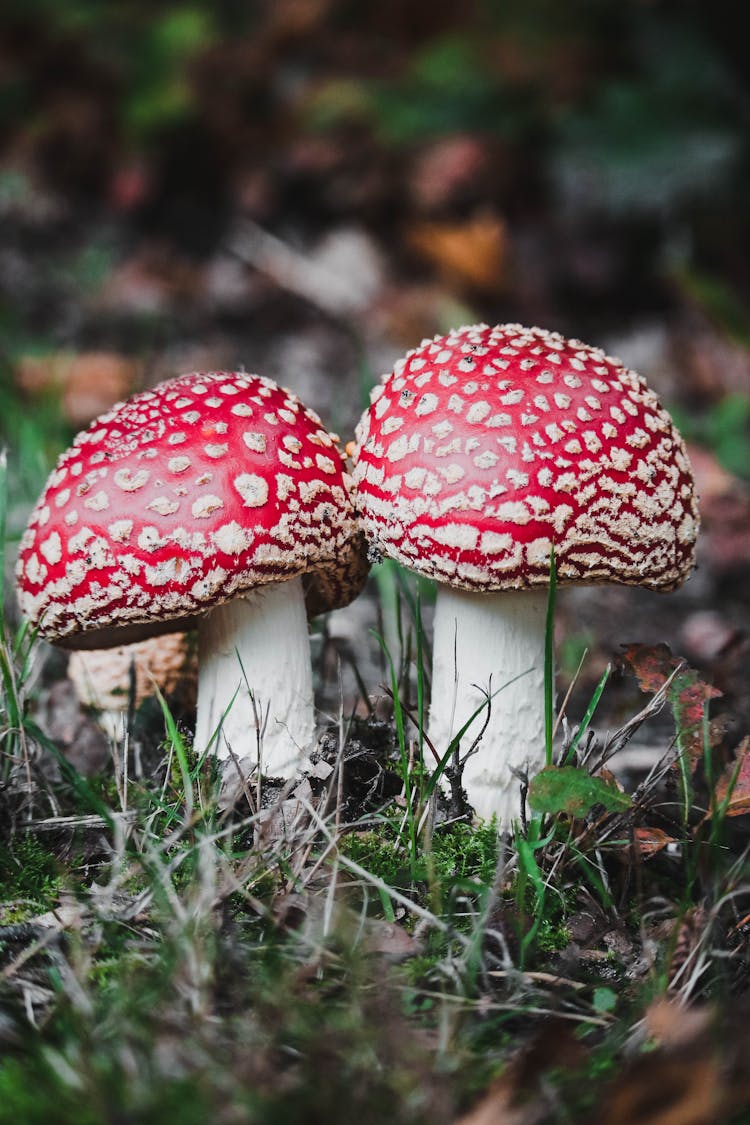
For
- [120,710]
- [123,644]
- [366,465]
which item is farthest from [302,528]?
[120,710]

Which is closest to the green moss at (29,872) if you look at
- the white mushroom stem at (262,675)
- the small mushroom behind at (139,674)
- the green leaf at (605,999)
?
the white mushroom stem at (262,675)

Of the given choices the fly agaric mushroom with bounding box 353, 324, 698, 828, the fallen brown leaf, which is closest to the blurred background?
the fallen brown leaf

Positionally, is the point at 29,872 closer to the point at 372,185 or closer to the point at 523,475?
the point at 523,475

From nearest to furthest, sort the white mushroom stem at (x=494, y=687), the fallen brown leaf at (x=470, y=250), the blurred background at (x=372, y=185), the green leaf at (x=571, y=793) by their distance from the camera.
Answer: the green leaf at (x=571, y=793)
the white mushroom stem at (x=494, y=687)
the blurred background at (x=372, y=185)
the fallen brown leaf at (x=470, y=250)

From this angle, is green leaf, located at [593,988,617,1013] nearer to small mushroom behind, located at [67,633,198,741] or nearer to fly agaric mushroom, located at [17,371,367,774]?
fly agaric mushroom, located at [17,371,367,774]

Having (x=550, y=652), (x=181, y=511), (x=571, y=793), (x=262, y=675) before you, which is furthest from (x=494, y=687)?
(x=181, y=511)

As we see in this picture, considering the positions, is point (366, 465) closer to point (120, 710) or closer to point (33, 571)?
point (33, 571)

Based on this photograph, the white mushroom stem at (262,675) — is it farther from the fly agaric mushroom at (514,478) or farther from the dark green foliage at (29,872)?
the dark green foliage at (29,872)
